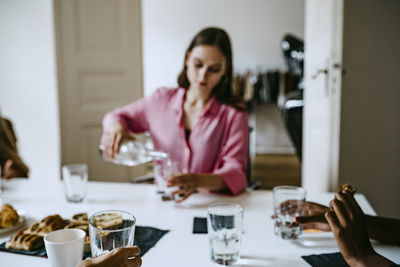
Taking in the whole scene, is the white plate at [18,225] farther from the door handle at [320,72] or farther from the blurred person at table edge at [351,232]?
the door handle at [320,72]

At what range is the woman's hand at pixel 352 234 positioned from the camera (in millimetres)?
797

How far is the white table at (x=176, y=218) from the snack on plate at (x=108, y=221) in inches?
4.8

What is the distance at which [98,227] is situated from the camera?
757mm

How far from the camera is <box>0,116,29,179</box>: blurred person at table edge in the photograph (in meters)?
1.73

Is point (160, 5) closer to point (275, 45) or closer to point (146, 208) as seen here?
point (275, 45)

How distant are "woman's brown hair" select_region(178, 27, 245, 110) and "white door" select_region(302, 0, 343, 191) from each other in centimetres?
73

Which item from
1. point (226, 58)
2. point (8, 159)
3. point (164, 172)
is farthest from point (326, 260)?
point (8, 159)

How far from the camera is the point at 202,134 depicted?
1727 millimetres

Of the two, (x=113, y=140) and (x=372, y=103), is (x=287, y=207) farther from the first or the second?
(x=372, y=103)

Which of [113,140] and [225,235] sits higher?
[113,140]

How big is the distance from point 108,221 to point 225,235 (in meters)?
0.28

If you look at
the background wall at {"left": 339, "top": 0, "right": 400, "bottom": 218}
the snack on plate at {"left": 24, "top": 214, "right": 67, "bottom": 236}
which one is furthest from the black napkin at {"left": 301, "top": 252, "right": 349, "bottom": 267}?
the background wall at {"left": 339, "top": 0, "right": 400, "bottom": 218}

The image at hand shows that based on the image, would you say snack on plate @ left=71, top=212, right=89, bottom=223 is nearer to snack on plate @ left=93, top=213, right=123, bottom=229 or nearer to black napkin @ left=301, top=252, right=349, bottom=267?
snack on plate @ left=93, top=213, right=123, bottom=229

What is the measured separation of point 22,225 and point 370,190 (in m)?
2.08
